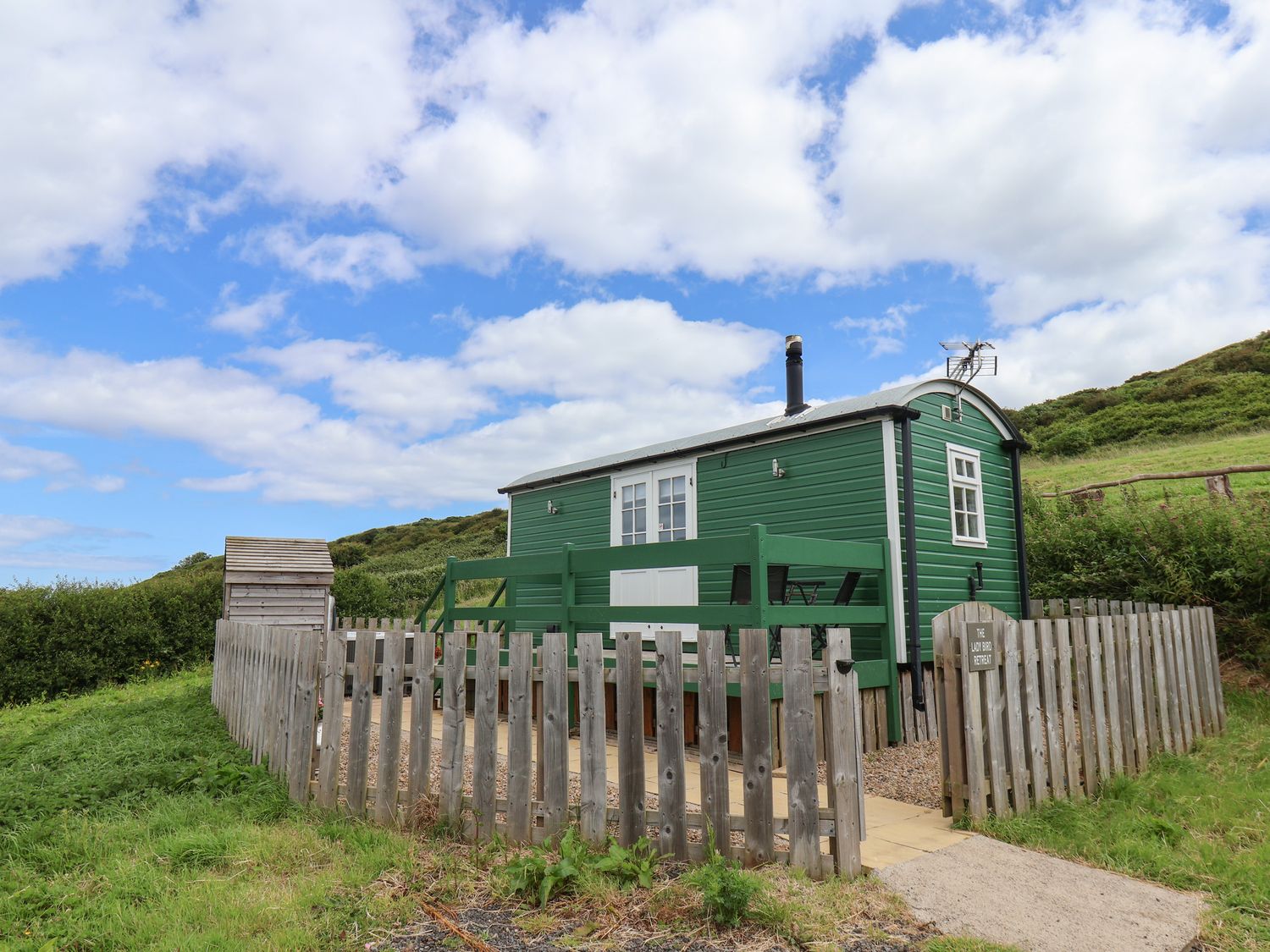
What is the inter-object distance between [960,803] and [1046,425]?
113 ft

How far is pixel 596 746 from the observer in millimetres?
3996

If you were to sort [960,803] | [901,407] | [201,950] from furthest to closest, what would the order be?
[901,407]
[960,803]
[201,950]

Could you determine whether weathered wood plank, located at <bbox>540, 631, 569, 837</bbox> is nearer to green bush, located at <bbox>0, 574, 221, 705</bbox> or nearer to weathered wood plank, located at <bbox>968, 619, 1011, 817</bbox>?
weathered wood plank, located at <bbox>968, 619, 1011, 817</bbox>

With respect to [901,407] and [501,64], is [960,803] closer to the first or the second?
[901,407]

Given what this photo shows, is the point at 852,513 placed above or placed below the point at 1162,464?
below

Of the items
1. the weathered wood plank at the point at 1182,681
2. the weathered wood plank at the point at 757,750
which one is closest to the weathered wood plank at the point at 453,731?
the weathered wood plank at the point at 757,750

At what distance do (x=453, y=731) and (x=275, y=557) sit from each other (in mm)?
12393

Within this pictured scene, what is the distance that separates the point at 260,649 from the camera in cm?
669

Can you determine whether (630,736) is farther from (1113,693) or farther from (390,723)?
(1113,693)

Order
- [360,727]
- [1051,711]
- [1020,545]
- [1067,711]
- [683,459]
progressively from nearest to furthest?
1. [360,727]
2. [1051,711]
3. [1067,711]
4. [1020,545]
5. [683,459]

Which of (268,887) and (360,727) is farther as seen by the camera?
(360,727)

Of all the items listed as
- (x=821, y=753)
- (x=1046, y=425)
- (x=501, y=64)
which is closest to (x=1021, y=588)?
(x=821, y=753)

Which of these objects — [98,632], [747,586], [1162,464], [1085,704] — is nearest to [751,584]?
[747,586]

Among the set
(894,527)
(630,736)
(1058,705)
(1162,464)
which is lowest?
(1058,705)
